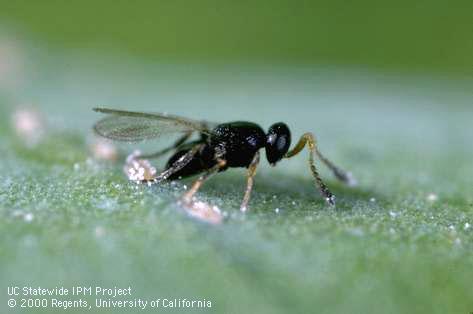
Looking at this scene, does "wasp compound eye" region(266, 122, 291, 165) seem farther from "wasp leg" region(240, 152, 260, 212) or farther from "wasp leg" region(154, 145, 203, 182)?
"wasp leg" region(154, 145, 203, 182)

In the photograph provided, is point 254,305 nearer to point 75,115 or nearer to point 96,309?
point 96,309

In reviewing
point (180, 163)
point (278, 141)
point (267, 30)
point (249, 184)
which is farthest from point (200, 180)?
point (267, 30)

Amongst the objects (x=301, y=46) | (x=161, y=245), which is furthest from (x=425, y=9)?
(x=161, y=245)

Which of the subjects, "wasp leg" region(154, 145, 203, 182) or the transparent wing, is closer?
"wasp leg" region(154, 145, 203, 182)

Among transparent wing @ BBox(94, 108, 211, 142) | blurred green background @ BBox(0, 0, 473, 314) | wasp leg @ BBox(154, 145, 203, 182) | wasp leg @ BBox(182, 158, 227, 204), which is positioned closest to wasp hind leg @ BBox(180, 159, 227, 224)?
wasp leg @ BBox(182, 158, 227, 204)

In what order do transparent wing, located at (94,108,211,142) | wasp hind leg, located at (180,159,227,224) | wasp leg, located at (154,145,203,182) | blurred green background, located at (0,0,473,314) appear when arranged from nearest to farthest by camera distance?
blurred green background, located at (0,0,473,314)
wasp hind leg, located at (180,159,227,224)
wasp leg, located at (154,145,203,182)
transparent wing, located at (94,108,211,142)

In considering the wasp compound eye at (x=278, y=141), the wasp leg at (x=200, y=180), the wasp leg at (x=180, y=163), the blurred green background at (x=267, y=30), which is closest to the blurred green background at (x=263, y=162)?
the blurred green background at (x=267, y=30)

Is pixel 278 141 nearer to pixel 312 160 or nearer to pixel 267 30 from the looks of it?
pixel 312 160
